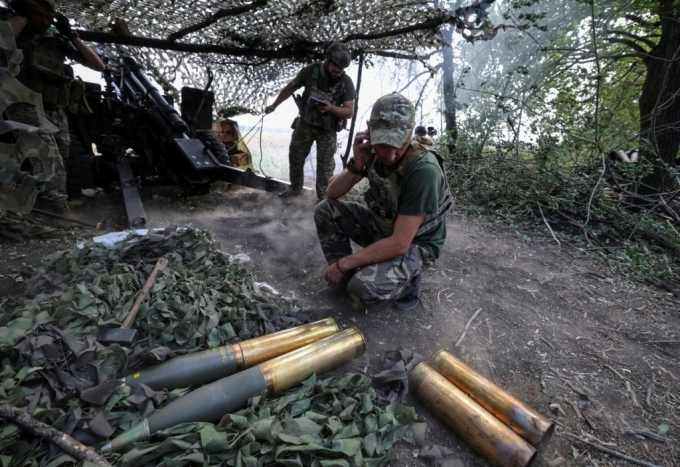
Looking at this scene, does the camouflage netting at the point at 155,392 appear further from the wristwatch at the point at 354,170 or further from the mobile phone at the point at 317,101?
the mobile phone at the point at 317,101

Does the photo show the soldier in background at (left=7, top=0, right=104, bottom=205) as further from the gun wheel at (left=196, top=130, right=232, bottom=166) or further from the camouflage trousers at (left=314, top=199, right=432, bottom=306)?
the camouflage trousers at (left=314, top=199, right=432, bottom=306)

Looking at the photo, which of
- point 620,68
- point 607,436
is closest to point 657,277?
point 607,436

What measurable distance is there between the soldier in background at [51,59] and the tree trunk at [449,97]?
5.88 metres

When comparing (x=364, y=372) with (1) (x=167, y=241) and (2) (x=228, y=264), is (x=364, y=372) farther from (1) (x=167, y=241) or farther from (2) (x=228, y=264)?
(1) (x=167, y=241)

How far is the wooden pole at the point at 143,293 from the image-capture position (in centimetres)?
193

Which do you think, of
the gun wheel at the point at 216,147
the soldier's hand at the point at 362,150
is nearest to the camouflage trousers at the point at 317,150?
the gun wheel at the point at 216,147

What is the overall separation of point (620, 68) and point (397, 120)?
768cm

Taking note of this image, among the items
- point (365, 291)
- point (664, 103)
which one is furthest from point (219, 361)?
point (664, 103)

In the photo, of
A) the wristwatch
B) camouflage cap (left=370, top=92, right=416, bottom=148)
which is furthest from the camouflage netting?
camouflage cap (left=370, top=92, right=416, bottom=148)

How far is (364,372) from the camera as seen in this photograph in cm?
214

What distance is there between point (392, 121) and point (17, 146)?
2143 mm

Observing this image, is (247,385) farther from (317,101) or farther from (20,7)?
(20,7)

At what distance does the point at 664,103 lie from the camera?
4.96 meters

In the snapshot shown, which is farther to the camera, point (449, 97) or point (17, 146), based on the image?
point (449, 97)
